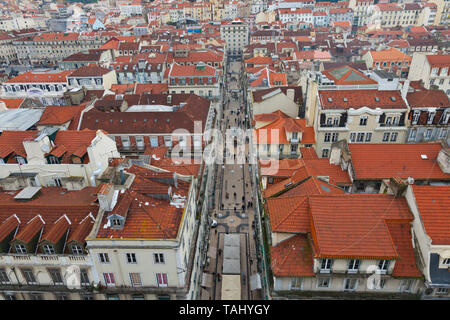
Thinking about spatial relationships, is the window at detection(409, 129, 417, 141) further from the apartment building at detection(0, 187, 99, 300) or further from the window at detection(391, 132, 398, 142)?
the apartment building at detection(0, 187, 99, 300)

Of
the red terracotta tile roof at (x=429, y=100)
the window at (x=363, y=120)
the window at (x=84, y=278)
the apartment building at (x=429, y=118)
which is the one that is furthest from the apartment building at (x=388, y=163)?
the window at (x=84, y=278)

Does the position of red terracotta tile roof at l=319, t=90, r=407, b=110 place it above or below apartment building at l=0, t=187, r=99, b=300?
above

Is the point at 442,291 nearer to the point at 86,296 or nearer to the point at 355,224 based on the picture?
the point at 355,224

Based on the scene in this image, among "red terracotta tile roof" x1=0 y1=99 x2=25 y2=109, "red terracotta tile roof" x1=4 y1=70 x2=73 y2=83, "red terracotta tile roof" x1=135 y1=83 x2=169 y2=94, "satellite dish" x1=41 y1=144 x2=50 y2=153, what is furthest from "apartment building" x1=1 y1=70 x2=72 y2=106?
"satellite dish" x1=41 y1=144 x2=50 y2=153

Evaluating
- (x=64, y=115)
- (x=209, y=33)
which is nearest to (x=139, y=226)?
(x=64, y=115)

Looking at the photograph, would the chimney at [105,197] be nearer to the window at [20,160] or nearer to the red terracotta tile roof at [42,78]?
the window at [20,160]

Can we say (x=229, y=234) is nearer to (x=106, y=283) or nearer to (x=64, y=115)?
(x=106, y=283)
